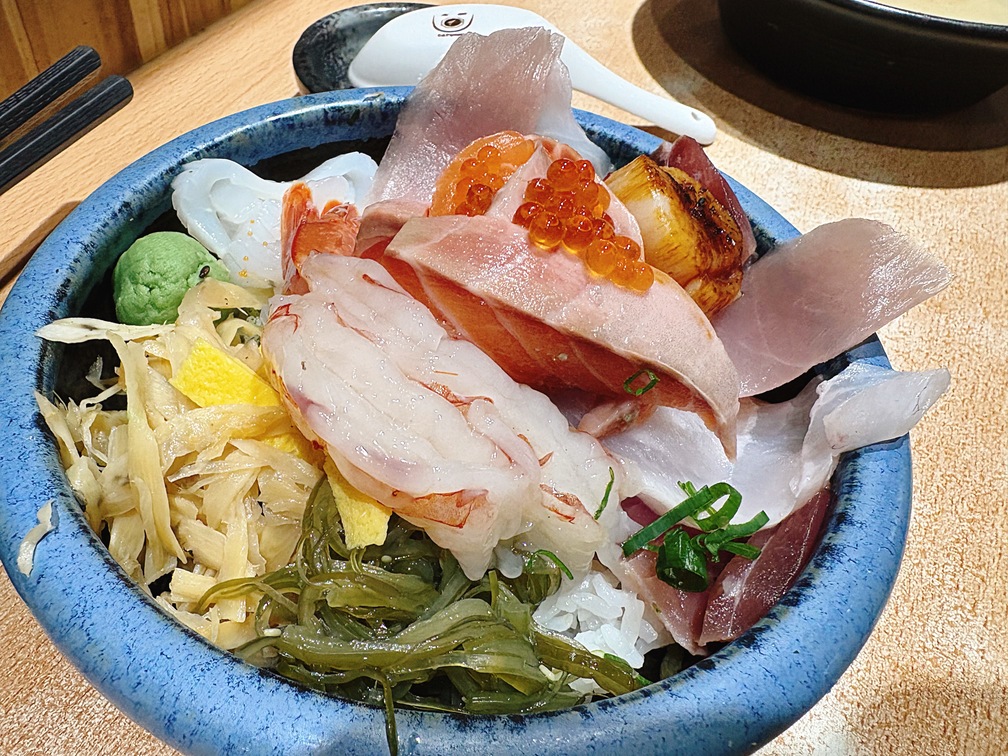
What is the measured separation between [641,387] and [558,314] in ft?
0.49

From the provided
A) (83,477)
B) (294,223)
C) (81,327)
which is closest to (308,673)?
(83,477)

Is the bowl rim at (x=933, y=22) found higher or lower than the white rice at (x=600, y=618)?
higher

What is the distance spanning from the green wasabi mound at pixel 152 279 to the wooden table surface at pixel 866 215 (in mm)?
444

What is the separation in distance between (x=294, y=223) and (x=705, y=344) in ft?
2.08

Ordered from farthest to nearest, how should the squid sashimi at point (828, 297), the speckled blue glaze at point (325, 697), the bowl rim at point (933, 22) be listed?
the bowl rim at point (933, 22)
the squid sashimi at point (828, 297)
the speckled blue glaze at point (325, 697)

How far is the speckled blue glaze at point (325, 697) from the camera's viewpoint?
669 millimetres

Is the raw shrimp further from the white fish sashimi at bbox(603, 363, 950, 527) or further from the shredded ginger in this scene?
the white fish sashimi at bbox(603, 363, 950, 527)

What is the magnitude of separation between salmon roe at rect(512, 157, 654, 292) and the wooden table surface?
2.21 feet

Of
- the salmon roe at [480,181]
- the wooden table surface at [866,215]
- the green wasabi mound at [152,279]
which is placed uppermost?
the salmon roe at [480,181]

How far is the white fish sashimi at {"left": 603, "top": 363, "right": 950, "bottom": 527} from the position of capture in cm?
93

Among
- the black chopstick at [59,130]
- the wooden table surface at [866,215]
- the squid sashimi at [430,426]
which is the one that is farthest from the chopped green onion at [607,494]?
the black chopstick at [59,130]

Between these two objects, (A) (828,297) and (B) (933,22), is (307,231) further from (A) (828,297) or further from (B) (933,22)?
(B) (933,22)

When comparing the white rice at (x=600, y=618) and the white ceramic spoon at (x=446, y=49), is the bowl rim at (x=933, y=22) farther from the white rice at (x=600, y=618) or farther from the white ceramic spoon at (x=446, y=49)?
the white rice at (x=600, y=618)

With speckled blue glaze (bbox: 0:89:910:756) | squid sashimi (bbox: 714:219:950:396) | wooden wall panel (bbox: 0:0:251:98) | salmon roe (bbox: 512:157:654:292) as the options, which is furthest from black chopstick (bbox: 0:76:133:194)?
squid sashimi (bbox: 714:219:950:396)
